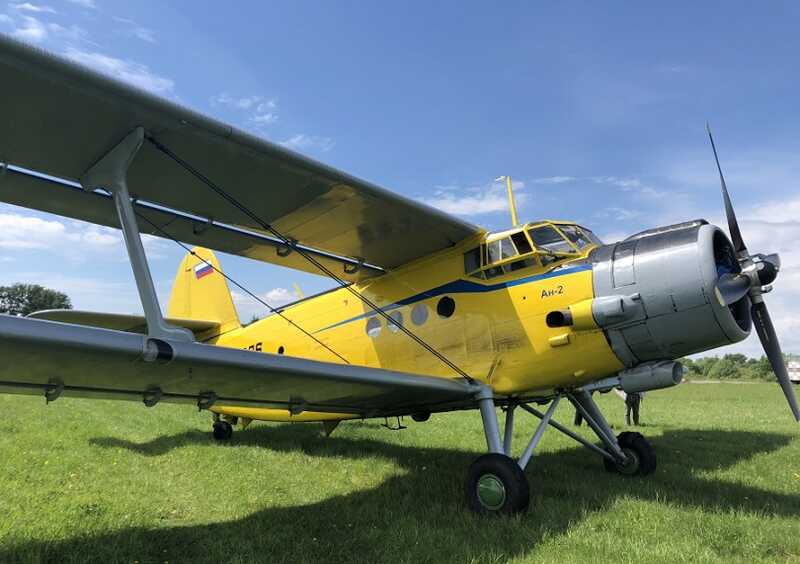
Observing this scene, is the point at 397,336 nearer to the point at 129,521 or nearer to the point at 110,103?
the point at 129,521

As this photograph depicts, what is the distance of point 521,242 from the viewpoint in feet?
19.9

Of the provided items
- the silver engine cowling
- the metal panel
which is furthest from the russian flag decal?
the metal panel

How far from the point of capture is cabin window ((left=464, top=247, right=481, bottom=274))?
6415mm

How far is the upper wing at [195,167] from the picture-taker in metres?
4.07

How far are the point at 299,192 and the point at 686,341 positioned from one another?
13.8 ft

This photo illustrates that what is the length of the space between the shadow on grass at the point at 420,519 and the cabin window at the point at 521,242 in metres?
2.68

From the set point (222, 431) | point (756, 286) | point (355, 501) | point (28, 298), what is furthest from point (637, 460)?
Answer: point (28, 298)

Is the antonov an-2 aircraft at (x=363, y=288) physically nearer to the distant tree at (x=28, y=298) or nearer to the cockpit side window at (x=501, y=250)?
the cockpit side window at (x=501, y=250)

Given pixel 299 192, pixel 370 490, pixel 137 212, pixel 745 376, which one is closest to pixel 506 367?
pixel 370 490

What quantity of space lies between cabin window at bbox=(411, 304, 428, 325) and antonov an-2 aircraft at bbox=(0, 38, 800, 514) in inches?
2.0

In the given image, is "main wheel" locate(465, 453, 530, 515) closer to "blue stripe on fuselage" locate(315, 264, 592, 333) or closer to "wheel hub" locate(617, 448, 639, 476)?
"blue stripe on fuselage" locate(315, 264, 592, 333)

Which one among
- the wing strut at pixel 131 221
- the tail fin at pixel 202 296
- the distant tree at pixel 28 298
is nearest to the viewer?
the wing strut at pixel 131 221

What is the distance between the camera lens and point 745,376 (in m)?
80.0

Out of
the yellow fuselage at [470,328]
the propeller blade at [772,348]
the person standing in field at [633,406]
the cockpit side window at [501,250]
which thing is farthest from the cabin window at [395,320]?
the person standing in field at [633,406]
